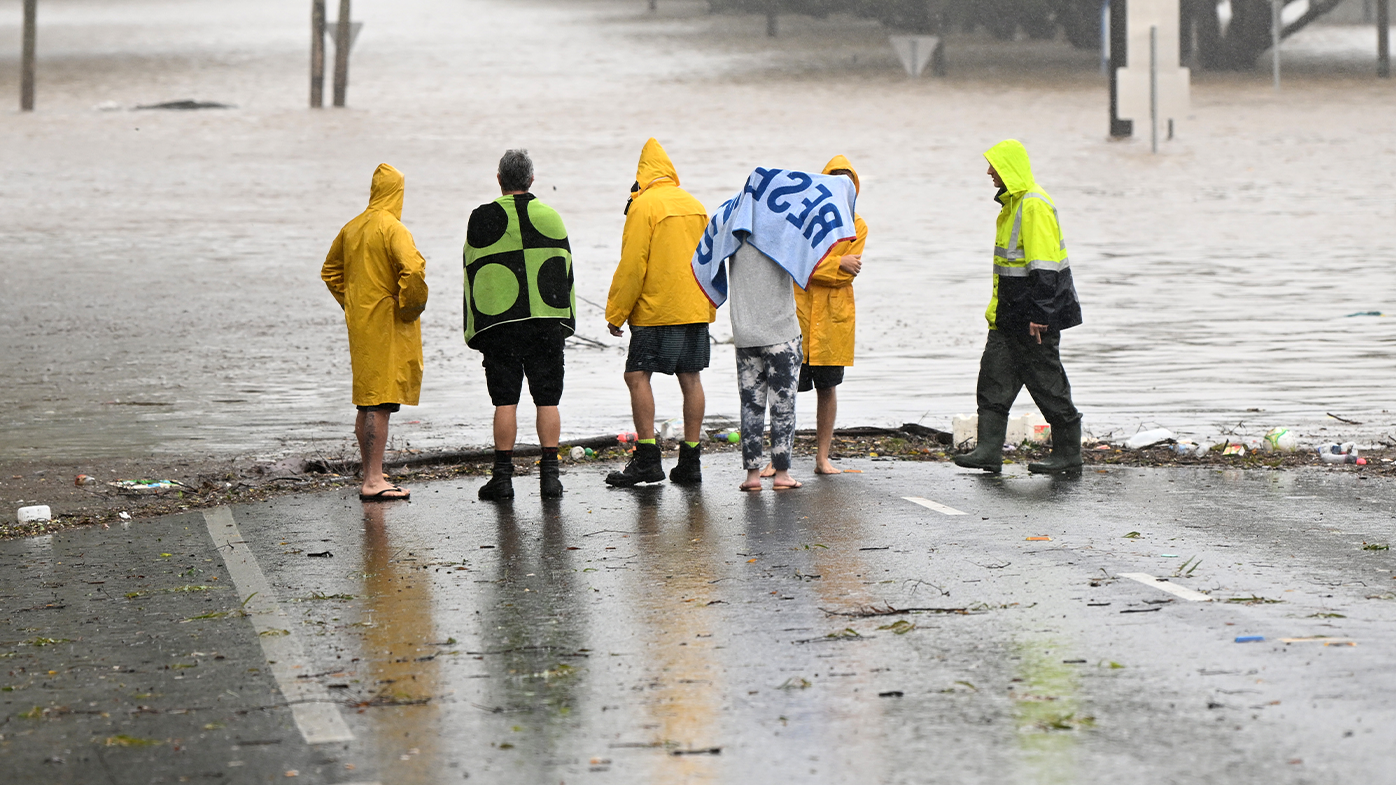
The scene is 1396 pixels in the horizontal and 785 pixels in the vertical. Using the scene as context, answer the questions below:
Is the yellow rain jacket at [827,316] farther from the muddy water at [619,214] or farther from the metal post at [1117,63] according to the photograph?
the metal post at [1117,63]

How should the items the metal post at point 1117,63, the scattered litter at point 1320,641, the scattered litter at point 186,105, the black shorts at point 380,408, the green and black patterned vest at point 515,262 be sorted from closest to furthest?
the scattered litter at point 1320,641 < the green and black patterned vest at point 515,262 < the black shorts at point 380,408 < the metal post at point 1117,63 < the scattered litter at point 186,105

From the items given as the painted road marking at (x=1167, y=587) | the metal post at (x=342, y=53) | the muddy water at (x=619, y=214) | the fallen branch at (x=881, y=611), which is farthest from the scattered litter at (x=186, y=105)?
the fallen branch at (x=881, y=611)

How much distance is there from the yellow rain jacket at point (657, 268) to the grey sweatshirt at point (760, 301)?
193 mm

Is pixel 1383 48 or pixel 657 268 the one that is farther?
pixel 1383 48

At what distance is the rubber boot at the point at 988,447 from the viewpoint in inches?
378

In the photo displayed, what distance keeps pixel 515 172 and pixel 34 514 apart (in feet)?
8.86

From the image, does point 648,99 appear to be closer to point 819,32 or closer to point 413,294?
point 819,32

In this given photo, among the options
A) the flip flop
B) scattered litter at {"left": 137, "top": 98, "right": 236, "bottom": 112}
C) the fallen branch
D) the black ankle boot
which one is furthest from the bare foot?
scattered litter at {"left": 137, "top": 98, "right": 236, "bottom": 112}

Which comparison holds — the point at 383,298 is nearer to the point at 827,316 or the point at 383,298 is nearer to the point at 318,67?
the point at 827,316

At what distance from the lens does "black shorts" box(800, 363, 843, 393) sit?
968 cm

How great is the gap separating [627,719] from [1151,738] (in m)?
1.35

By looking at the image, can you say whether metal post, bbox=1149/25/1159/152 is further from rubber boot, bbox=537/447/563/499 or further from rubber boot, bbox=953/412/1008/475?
rubber boot, bbox=537/447/563/499

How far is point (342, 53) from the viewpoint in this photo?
160 feet

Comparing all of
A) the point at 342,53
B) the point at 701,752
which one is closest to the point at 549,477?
the point at 701,752
